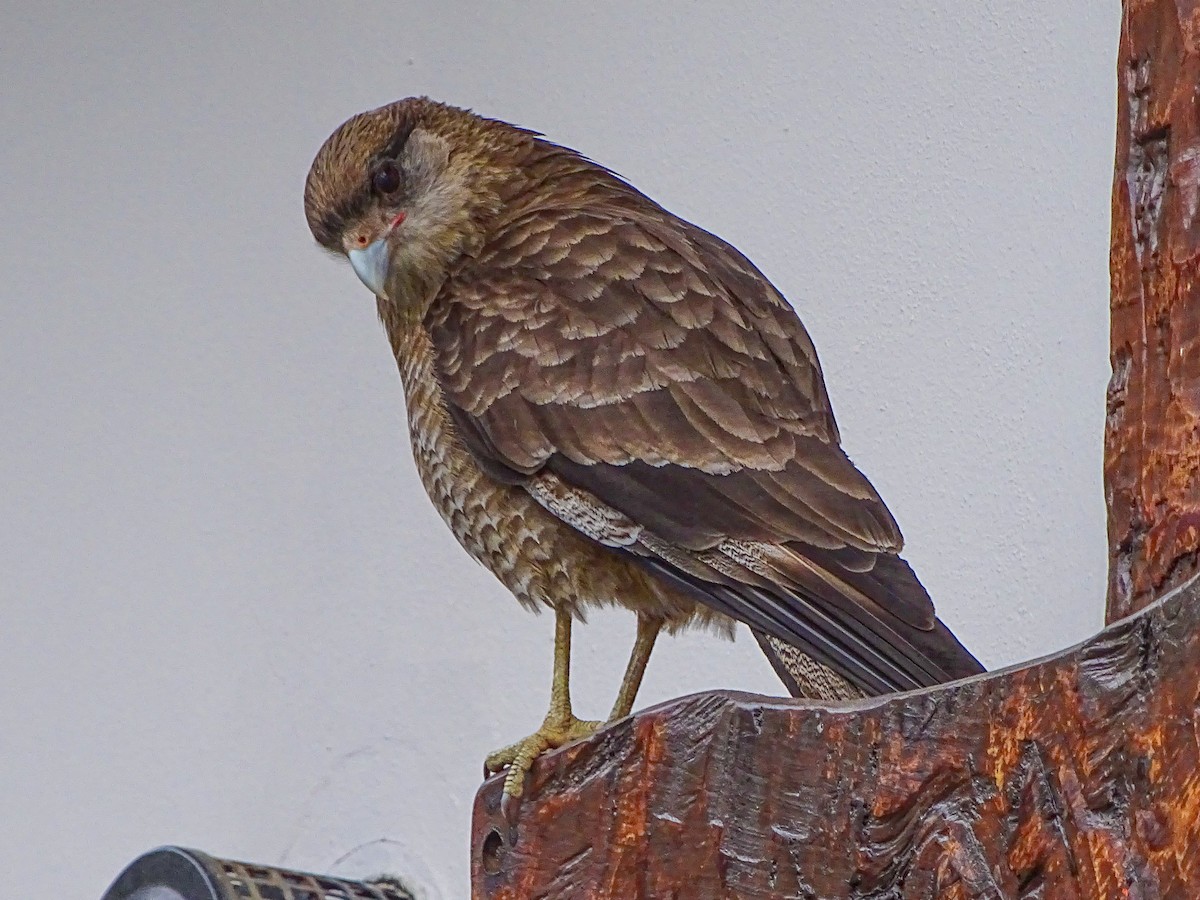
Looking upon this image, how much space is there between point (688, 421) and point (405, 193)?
22.4 inches

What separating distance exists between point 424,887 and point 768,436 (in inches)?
46.1

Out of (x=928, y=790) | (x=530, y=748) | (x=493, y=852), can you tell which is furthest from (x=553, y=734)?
(x=928, y=790)

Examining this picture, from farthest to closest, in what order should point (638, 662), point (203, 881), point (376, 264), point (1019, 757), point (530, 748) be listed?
point (203, 881) → point (376, 264) → point (638, 662) → point (530, 748) → point (1019, 757)

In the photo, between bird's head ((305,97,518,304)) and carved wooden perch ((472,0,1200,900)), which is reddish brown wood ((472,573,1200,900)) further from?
bird's head ((305,97,518,304))

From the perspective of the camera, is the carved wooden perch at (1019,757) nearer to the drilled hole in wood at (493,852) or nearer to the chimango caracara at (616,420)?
the drilled hole in wood at (493,852)

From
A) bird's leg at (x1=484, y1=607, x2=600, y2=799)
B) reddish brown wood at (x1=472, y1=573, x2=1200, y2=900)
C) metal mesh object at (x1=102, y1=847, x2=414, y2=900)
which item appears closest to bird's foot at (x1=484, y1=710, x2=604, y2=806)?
bird's leg at (x1=484, y1=607, x2=600, y2=799)

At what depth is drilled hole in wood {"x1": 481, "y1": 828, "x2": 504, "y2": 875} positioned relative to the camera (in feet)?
4.70

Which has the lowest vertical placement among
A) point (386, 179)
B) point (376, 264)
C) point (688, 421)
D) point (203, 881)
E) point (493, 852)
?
point (203, 881)

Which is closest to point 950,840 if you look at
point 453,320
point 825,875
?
point 825,875

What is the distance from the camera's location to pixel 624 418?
1629 millimetres

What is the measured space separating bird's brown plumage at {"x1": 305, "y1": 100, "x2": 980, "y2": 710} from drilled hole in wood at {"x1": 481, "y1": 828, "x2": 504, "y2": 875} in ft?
0.86

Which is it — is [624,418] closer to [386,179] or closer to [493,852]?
[493,852]

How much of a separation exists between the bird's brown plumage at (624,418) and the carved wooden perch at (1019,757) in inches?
7.4

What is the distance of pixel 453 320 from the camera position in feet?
5.93
